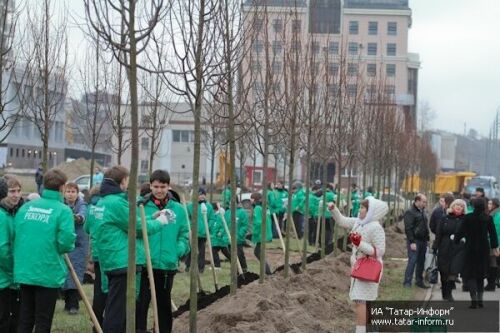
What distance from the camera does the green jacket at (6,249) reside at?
821 centimetres

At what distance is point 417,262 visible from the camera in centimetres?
1703

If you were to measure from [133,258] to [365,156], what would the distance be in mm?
17579

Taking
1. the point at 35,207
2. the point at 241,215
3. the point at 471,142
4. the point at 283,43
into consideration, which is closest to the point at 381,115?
the point at 241,215

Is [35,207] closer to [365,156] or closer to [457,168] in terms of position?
[365,156]

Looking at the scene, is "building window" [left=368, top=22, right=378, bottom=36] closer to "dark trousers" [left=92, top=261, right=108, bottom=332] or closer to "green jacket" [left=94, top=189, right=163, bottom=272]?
"dark trousers" [left=92, top=261, right=108, bottom=332]

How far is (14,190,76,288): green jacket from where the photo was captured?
7926 mm

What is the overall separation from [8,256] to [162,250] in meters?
1.59

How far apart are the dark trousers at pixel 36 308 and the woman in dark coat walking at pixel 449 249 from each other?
794 centimetres

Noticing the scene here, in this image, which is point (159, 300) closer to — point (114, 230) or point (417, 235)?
point (114, 230)

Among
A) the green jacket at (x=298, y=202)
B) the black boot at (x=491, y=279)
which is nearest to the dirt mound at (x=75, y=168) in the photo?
the green jacket at (x=298, y=202)

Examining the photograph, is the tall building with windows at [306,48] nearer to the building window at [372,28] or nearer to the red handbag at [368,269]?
the red handbag at [368,269]

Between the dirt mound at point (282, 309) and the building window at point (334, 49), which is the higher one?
the building window at point (334, 49)

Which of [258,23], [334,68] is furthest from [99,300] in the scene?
[334,68]

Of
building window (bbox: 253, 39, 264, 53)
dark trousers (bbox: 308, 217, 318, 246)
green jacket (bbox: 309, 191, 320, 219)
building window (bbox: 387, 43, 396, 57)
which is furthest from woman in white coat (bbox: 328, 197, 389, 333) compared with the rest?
building window (bbox: 387, 43, 396, 57)
